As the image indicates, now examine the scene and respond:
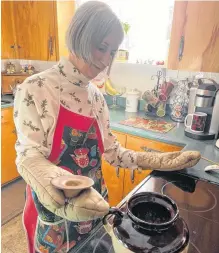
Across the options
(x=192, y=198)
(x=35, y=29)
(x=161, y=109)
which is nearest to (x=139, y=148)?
(x=161, y=109)

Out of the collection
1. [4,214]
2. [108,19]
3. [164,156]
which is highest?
[108,19]

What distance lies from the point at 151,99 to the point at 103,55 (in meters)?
1.11

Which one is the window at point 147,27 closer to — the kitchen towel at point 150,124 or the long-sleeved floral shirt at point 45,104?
the kitchen towel at point 150,124

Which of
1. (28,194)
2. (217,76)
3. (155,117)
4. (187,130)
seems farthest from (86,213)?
(217,76)

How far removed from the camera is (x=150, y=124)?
5.06 feet

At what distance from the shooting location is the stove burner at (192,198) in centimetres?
65

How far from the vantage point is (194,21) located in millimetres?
1230

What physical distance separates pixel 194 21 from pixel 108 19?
82 centimetres

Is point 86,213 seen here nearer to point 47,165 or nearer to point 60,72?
point 47,165

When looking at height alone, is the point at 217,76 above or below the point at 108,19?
below

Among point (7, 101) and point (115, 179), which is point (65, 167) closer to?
point (115, 179)

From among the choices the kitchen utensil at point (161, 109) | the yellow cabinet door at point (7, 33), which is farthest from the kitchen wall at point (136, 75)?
the yellow cabinet door at point (7, 33)

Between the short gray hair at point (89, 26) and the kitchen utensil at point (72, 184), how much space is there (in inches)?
15.2

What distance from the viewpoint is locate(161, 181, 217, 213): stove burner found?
2.12 ft
